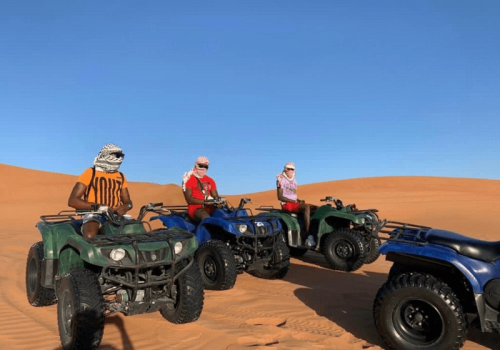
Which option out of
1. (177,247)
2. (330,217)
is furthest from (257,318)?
(330,217)

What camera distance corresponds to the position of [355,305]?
5.84 meters

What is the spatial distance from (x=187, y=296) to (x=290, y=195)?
511cm

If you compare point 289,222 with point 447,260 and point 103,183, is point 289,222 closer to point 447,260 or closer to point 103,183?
point 103,183

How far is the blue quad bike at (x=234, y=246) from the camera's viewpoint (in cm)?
665

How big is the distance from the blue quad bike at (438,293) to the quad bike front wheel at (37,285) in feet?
13.2

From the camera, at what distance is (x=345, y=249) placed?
342 inches

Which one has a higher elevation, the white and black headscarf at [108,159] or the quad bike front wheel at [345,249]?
the white and black headscarf at [108,159]

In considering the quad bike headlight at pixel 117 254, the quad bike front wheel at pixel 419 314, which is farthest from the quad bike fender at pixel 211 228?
the quad bike front wheel at pixel 419 314

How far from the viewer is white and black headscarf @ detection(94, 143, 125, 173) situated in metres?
5.29

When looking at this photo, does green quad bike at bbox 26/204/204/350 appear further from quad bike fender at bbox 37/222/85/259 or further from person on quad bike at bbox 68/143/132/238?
person on quad bike at bbox 68/143/132/238

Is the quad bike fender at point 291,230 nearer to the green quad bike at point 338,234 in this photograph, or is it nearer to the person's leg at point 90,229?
the green quad bike at point 338,234

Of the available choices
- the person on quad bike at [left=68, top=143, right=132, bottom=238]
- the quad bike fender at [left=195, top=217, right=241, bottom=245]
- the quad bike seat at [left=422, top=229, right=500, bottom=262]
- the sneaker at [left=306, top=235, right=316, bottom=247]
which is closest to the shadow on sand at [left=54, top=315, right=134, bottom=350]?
the person on quad bike at [left=68, top=143, right=132, bottom=238]

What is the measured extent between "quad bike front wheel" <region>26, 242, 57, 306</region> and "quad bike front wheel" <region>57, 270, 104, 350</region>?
1.50 metres

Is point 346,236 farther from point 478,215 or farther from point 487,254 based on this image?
point 478,215
